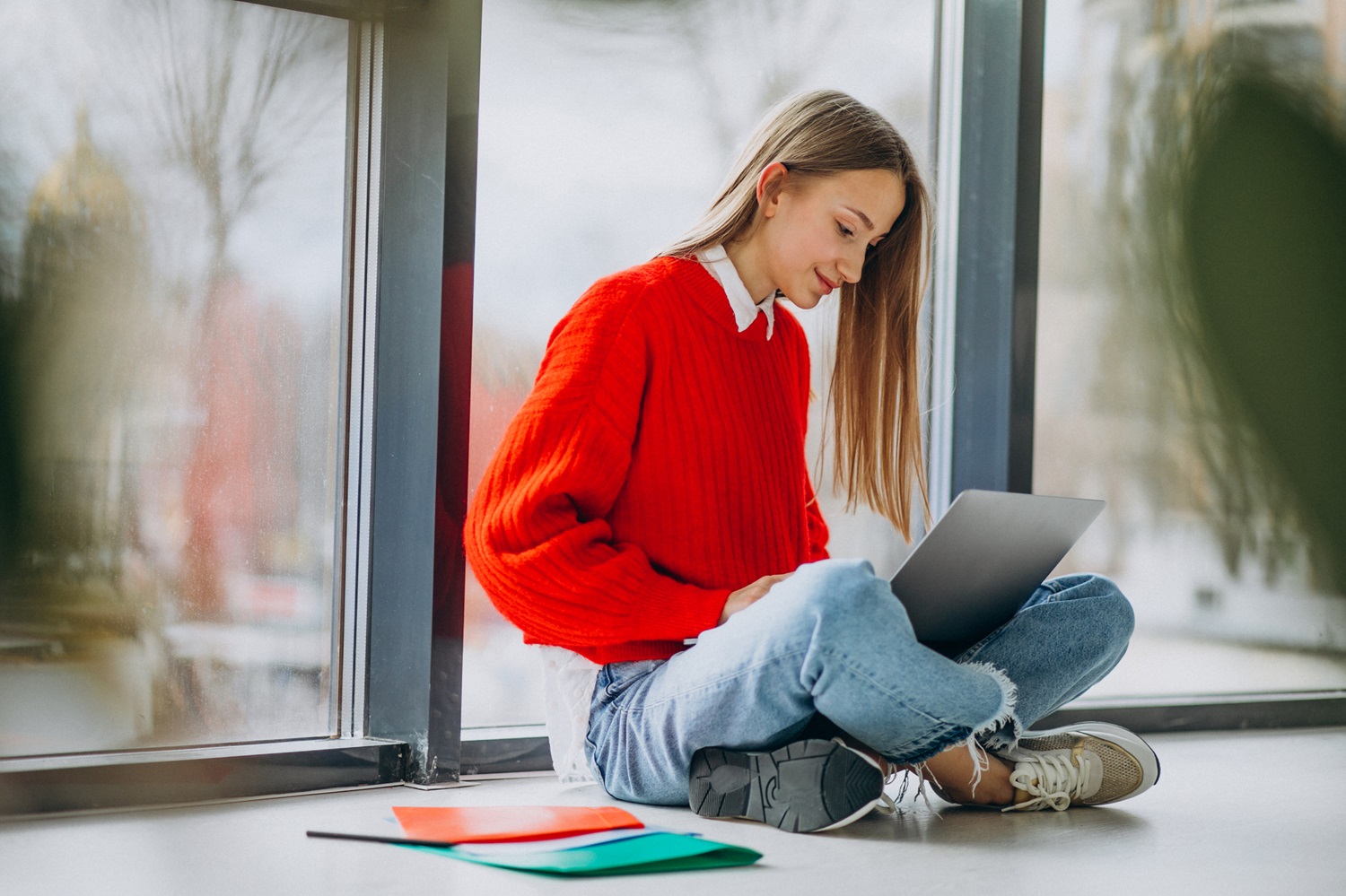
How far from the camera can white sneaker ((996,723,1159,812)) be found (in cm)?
129

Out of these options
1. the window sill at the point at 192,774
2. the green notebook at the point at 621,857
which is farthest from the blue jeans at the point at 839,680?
the window sill at the point at 192,774

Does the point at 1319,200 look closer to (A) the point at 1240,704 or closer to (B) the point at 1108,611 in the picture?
(A) the point at 1240,704

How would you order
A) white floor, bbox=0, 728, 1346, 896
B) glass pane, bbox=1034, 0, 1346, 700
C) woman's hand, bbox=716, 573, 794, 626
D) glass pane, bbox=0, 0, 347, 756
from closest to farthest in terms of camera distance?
white floor, bbox=0, 728, 1346, 896 < woman's hand, bbox=716, 573, 794, 626 < glass pane, bbox=0, 0, 347, 756 < glass pane, bbox=1034, 0, 1346, 700

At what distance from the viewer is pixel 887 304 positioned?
1.48m

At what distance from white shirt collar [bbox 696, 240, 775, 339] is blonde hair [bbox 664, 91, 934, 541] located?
2 centimetres

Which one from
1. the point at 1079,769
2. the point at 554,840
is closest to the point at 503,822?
the point at 554,840

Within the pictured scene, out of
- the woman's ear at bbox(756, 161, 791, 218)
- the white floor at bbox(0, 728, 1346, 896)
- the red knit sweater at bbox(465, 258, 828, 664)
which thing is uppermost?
the woman's ear at bbox(756, 161, 791, 218)

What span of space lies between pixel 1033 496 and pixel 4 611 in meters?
1.02

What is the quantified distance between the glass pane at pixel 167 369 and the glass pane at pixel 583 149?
0.18m

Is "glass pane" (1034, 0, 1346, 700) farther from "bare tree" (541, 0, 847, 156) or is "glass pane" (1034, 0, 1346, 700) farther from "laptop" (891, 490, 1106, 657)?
"laptop" (891, 490, 1106, 657)

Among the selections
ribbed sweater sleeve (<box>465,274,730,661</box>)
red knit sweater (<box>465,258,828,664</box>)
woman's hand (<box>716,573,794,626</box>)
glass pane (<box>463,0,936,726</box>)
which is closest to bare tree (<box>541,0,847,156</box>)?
glass pane (<box>463,0,936,726</box>)

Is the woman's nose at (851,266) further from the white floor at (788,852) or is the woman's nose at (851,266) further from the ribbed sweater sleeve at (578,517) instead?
the white floor at (788,852)

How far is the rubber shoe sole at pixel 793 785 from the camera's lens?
113cm

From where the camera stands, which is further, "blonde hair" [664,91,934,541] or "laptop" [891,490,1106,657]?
"blonde hair" [664,91,934,541]
